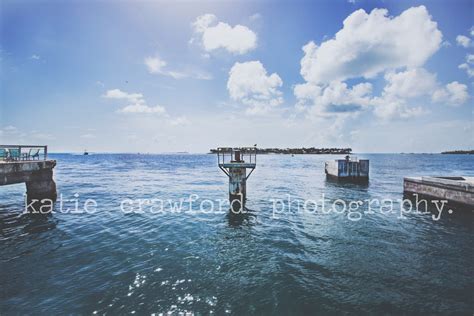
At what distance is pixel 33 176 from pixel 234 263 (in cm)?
1960

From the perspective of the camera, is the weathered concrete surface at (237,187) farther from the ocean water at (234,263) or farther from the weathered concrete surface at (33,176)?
the weathered concrete surface at (33,176)

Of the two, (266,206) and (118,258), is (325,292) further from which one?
(266,206)

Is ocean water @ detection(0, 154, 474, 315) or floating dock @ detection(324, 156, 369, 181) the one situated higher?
floating dock @ detection(324, 156, 369, 181)

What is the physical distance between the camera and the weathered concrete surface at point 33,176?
16.1 m

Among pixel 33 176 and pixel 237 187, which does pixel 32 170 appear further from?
pixel 237 187

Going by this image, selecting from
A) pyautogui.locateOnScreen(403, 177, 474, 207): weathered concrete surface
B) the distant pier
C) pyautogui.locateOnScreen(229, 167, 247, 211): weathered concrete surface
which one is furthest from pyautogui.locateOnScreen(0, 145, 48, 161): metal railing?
pyautogui.locateOnScreen(403, 177, 474, 207): weathered concrete surface

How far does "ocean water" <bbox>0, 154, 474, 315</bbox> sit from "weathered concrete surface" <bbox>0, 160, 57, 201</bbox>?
9.71 feet

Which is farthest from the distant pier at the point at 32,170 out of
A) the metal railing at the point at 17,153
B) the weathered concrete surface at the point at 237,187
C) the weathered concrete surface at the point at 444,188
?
the weathered concrete surface at the point at 444,188

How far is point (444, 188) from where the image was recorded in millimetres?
19578

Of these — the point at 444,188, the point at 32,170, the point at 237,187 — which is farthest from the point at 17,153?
the point at 444,188

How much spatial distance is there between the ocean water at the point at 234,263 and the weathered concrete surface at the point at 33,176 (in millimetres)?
2960

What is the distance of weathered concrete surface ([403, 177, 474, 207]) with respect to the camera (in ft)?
57.5

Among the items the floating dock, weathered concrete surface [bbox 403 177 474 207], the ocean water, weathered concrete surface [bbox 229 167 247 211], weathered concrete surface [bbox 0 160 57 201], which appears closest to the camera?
the ocean water

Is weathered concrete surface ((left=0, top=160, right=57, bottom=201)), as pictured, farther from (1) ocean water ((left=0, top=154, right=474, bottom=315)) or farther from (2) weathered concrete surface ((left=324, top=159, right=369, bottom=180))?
(2) weathered concrete surface ((left=324, top=159, right=369, bottom=180))
